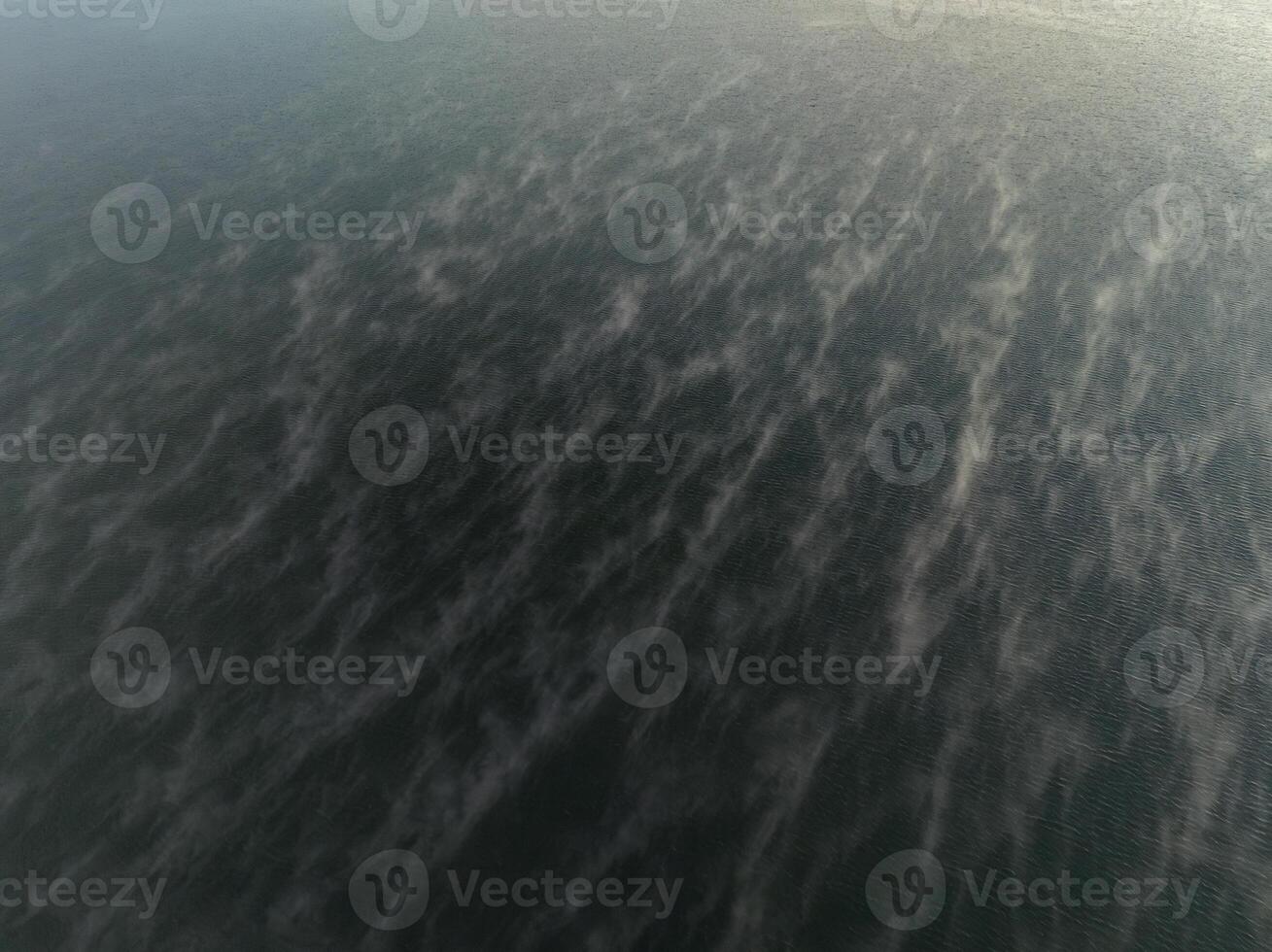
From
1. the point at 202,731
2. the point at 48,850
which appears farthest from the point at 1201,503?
the point at 48,850

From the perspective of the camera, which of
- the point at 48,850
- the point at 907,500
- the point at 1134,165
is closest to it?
the point at 48,850

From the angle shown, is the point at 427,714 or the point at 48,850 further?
the point at 427,714

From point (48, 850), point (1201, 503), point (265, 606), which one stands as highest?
point (1201, 503)

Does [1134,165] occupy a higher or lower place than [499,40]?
lower

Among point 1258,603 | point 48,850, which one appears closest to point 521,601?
point 48,850

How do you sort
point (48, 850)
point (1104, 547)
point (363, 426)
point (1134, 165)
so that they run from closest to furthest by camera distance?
1. point (48, 850)
2. point (1104, 547)
3. point (363, 426)
4. point (1134, 165)

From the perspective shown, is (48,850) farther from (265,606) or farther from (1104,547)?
(1104,547)
